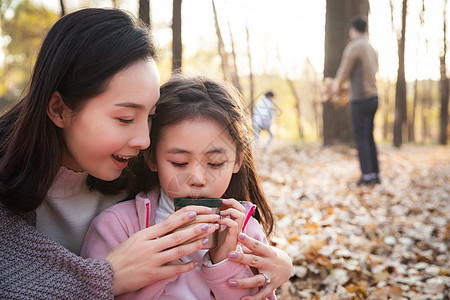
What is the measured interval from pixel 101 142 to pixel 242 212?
65cm

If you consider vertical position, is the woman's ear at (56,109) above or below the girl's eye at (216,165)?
above

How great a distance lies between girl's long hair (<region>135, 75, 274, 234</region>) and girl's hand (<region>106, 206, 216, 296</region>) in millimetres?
467

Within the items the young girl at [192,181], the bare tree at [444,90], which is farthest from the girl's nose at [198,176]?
the bare tree at [444,90]

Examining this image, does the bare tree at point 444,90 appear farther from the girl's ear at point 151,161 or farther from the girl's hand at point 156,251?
the girl's hand at point 156,251

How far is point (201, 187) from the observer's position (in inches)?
64.4

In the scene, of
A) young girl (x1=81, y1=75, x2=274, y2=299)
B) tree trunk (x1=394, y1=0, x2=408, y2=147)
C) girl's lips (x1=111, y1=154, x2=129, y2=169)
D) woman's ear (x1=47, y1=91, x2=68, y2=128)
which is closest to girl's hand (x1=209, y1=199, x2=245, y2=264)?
young girl (x1=81, y1=75, x2=274, y2=299)

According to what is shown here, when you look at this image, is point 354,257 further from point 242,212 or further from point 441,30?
point 441,30

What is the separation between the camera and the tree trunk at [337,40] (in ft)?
33.1

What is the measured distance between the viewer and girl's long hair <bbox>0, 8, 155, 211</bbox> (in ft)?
4.72

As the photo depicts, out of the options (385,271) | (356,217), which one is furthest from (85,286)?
(356,217)

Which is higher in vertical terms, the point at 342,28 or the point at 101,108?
the point at 342,28

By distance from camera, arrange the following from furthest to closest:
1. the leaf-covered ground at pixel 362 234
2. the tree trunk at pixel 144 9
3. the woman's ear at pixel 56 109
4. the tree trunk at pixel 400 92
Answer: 1. the tree trunk at pixel 400 92
2. the tree trunk at pixel 144 9
3. the leaf-covered ground at pixel 362 234
4. the woman's ear at pixel 56 109

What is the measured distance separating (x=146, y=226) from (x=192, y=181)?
0.30 m

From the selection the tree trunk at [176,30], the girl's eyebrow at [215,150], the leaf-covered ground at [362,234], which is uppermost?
the tree trunk at [176,30]
